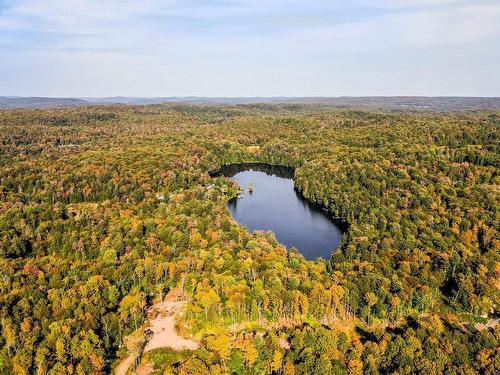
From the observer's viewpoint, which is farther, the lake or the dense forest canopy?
the lake

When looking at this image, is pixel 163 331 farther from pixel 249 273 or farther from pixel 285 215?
pixel 285 215

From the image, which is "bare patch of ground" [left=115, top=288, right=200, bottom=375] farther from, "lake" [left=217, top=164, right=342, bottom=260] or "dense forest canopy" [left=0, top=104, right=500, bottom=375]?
"lake" [left=217, top=164, right=342, bottom=260]

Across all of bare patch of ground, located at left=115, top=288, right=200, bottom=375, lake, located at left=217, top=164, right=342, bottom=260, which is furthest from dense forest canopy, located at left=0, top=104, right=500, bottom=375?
lake, located at left=217, top=164, right=342, bottom=260

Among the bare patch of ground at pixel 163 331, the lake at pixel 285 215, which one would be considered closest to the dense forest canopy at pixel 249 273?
the bare patch of ground at pixel 163 331

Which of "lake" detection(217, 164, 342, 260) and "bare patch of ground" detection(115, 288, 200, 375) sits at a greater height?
"lake" detection(217, 164, 342, 260)

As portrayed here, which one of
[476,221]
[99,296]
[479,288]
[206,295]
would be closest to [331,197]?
[476,221]

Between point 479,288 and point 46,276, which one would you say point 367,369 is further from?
point 46,276

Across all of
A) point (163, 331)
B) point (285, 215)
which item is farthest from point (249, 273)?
point (285, 215)
